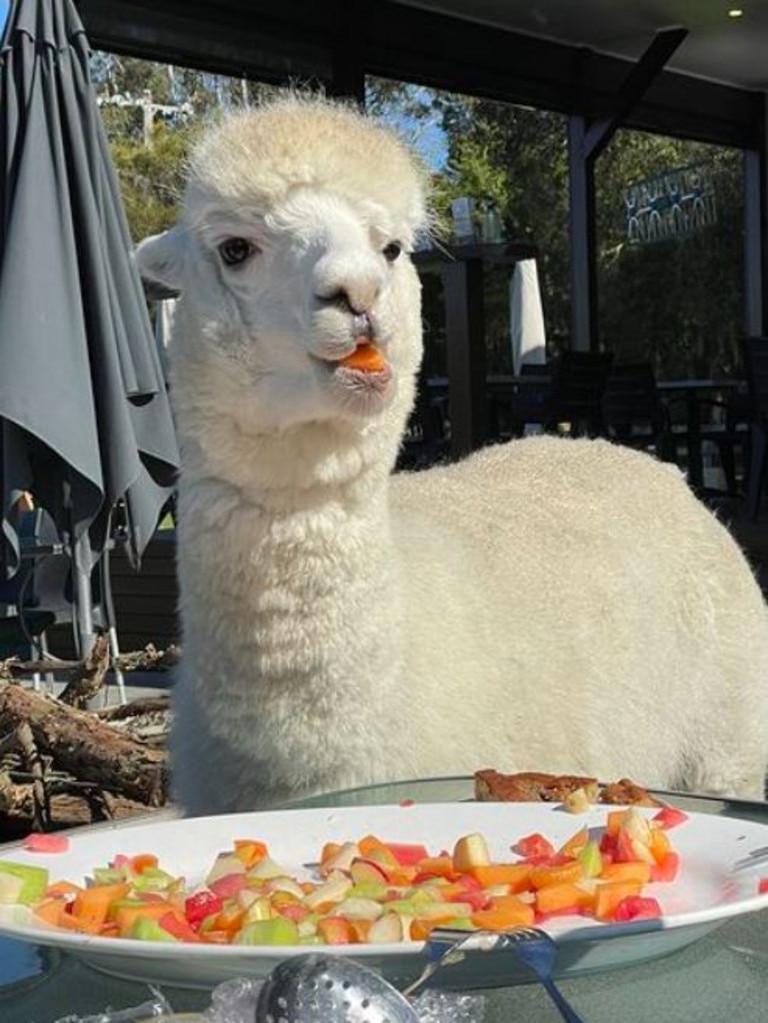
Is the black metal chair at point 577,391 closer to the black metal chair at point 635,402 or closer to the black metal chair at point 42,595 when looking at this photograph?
the black metal chair at point 635,402

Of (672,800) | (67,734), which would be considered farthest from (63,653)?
(672,800)

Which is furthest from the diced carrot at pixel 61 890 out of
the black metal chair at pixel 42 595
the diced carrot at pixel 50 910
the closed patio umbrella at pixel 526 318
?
the closed patio umbrella at pixel 526 318

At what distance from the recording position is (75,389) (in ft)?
13.8

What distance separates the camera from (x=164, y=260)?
2281mm

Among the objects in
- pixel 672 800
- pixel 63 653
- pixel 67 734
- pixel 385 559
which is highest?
pixel 385 559

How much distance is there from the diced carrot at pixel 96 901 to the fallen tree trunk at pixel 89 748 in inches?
94.7

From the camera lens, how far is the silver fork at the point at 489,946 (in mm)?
867

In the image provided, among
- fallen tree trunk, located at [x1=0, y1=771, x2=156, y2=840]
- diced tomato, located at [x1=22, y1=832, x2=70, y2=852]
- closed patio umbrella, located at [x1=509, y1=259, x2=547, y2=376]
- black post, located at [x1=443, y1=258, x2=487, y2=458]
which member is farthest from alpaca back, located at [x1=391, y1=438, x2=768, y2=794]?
closed patio umbrella, located at [x1=509, y1=259, x2=547, y2=376]

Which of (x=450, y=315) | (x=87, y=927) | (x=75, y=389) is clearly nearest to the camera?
(x=87, y=927)

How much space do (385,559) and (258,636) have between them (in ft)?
0.77

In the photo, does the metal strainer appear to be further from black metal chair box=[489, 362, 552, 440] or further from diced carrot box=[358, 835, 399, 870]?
black metal chair box=[489, 362, 552, 440]

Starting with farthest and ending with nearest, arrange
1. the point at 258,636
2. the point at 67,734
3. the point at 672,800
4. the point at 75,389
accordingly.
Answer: the point at 75,389 → the point at 67,734 → the point at 258,636 → the point at 672,800

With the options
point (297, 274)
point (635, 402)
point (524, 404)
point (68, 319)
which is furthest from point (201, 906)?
point (635, 402)

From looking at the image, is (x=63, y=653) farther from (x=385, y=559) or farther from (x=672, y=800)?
(x=672, y=800)
